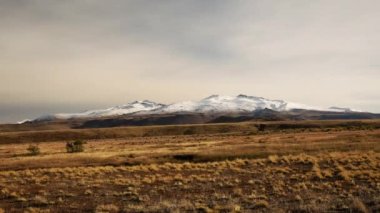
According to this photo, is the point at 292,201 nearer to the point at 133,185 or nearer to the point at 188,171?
the point at 133,185

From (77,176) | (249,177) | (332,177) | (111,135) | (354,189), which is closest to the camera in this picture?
(354,189)

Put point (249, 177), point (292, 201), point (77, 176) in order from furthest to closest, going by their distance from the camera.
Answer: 1. point (77, 176)
2. point (249, 177)
3. point (292, 201)

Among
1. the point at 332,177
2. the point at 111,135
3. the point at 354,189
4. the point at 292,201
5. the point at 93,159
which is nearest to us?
the point at 292,201

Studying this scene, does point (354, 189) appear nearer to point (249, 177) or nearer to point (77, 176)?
point (249, 177)

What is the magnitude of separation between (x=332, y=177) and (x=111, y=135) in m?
117

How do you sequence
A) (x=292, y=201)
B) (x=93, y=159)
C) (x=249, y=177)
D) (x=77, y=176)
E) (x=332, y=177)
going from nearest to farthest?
(x=292, y=201), (x=332, y=177), (x=249, y=177), (x=77, y=176), (x=93, y=159)

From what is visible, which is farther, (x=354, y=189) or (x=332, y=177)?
(x=332, y=177)

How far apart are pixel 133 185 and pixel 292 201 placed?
11987 mm

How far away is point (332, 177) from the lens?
96.9ft

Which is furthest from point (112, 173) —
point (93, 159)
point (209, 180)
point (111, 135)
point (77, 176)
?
point (111, 135)

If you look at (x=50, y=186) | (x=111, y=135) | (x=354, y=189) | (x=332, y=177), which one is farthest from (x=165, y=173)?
(x=111, y=135)

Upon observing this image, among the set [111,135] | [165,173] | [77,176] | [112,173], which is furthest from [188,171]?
[111,135]

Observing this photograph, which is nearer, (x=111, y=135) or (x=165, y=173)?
(x=165, y=173)

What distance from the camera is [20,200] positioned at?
25.7 meters
